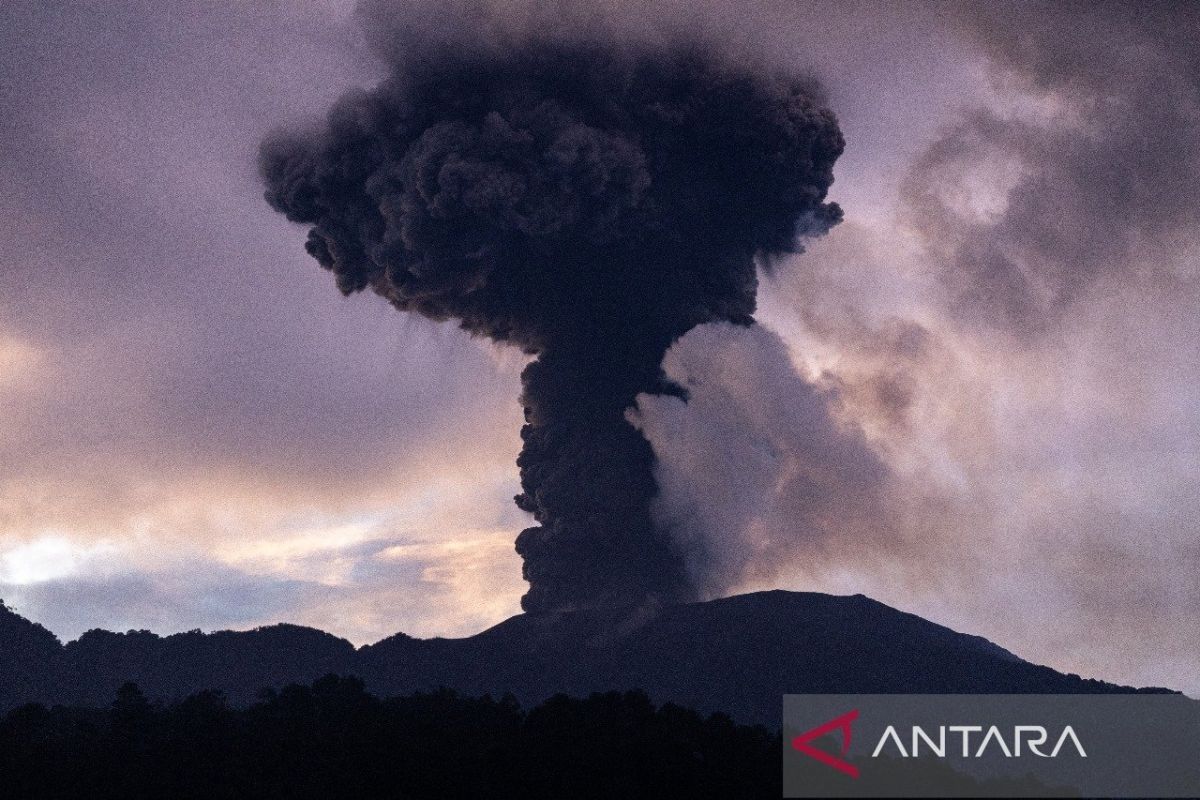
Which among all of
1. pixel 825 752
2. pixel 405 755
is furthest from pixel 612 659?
pixel 825 752

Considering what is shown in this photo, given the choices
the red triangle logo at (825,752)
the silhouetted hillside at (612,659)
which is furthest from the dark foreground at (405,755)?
the silhouetted hillside at (612,659)

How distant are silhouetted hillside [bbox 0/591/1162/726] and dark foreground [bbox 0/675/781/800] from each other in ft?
121

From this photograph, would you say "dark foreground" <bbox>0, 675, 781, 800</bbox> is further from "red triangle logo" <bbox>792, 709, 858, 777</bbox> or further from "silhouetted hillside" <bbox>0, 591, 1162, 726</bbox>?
"silhouetted hillside" <bbox>0, 591, 1162, 726</bbox>

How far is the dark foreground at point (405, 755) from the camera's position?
41875 millimetres

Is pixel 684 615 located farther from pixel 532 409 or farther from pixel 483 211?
pixel 483 211

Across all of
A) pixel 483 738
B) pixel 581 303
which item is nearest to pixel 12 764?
pixel 483 738

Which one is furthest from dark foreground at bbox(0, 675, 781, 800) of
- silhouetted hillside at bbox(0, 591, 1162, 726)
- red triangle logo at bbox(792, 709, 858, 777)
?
silhouetted hillside at bbox(0, 591, 1162, 726)

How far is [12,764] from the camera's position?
152 ft

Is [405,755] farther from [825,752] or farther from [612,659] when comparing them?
[612,659]

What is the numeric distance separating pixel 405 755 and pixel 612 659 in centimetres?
4427

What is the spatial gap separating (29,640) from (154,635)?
32.4ft

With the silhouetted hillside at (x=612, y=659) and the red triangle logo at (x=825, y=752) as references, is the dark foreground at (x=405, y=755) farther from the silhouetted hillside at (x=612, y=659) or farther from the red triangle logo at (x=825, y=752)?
the silhouetted hillside at (x=612, y=659)

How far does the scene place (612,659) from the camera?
8856 cm

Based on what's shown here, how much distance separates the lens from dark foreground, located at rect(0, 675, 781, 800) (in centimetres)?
4188
